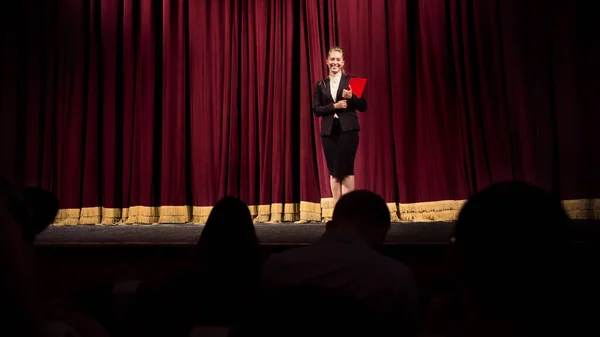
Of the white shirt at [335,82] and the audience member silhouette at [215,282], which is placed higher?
the white shirt at [335,82]

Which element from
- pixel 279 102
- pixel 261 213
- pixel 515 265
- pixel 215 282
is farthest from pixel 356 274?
pixel 279 102

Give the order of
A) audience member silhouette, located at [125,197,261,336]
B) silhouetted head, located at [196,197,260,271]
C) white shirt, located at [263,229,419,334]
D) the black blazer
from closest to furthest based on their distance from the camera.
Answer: white shirt, located at [263,229,419,334]
audience member silhouette, located at [125,197,261,336]
silhouetted head, located at [196,197,260,271]
the black blazer

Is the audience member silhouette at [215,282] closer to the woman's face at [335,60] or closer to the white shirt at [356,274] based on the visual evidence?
the white shirt at [356,274]

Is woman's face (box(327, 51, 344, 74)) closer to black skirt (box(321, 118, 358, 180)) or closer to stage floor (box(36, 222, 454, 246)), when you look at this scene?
black skirt (box(321, 118, 358, 180))

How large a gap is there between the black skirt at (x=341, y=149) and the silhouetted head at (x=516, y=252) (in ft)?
10.5

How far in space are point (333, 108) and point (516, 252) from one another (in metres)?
3.15

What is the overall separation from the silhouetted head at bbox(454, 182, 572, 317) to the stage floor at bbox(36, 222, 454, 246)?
2.11 metres

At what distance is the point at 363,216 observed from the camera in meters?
1.74

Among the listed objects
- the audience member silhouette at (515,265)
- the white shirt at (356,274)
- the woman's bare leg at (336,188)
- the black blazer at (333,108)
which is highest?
the black blazer at (333,108)

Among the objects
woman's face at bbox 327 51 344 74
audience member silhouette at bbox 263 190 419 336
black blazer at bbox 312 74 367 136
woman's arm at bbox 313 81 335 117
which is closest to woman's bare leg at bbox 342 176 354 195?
black blazer at bbox 312 74 367 136

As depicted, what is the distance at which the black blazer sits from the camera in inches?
151

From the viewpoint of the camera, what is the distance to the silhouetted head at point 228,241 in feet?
5.32

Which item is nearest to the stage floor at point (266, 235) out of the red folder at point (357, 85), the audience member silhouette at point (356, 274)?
the red folder at point (357, 85)

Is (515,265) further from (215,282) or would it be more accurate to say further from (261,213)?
(261,213)
